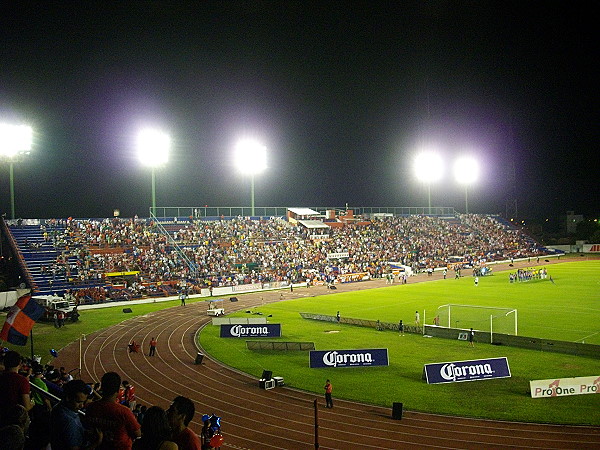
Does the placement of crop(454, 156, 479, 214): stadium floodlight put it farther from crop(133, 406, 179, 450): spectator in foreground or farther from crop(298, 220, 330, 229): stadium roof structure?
crop(133, 406, 179, 450): spectator in foreground

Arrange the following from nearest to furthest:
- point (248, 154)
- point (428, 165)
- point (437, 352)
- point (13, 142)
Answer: point (437, 352) < point (13, 142) < point (248, 154) < point (428, 165)

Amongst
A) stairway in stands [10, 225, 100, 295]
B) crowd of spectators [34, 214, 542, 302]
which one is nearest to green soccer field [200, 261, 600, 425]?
crowd of spectators [34, 214, 542, 302]

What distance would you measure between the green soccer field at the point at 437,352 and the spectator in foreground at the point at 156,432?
13579 millimetres

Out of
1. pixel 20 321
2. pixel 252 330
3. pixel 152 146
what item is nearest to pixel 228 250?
pixel 152 146

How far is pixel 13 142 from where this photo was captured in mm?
49344

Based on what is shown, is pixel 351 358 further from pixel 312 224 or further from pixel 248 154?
pixel 312 224

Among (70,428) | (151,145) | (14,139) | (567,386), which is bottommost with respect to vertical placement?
(567,386)

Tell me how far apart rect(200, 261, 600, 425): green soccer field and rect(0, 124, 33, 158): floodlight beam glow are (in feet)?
103

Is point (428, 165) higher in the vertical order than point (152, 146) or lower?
higher

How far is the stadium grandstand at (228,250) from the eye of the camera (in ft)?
154

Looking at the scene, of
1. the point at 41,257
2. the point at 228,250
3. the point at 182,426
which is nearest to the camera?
the point at 182,426

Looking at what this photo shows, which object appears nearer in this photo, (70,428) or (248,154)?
(70,428)

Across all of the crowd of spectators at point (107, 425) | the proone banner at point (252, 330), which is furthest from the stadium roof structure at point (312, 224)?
the crowd of spectators at point (107, 425)

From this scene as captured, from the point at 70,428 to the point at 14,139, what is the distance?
53.2 m
